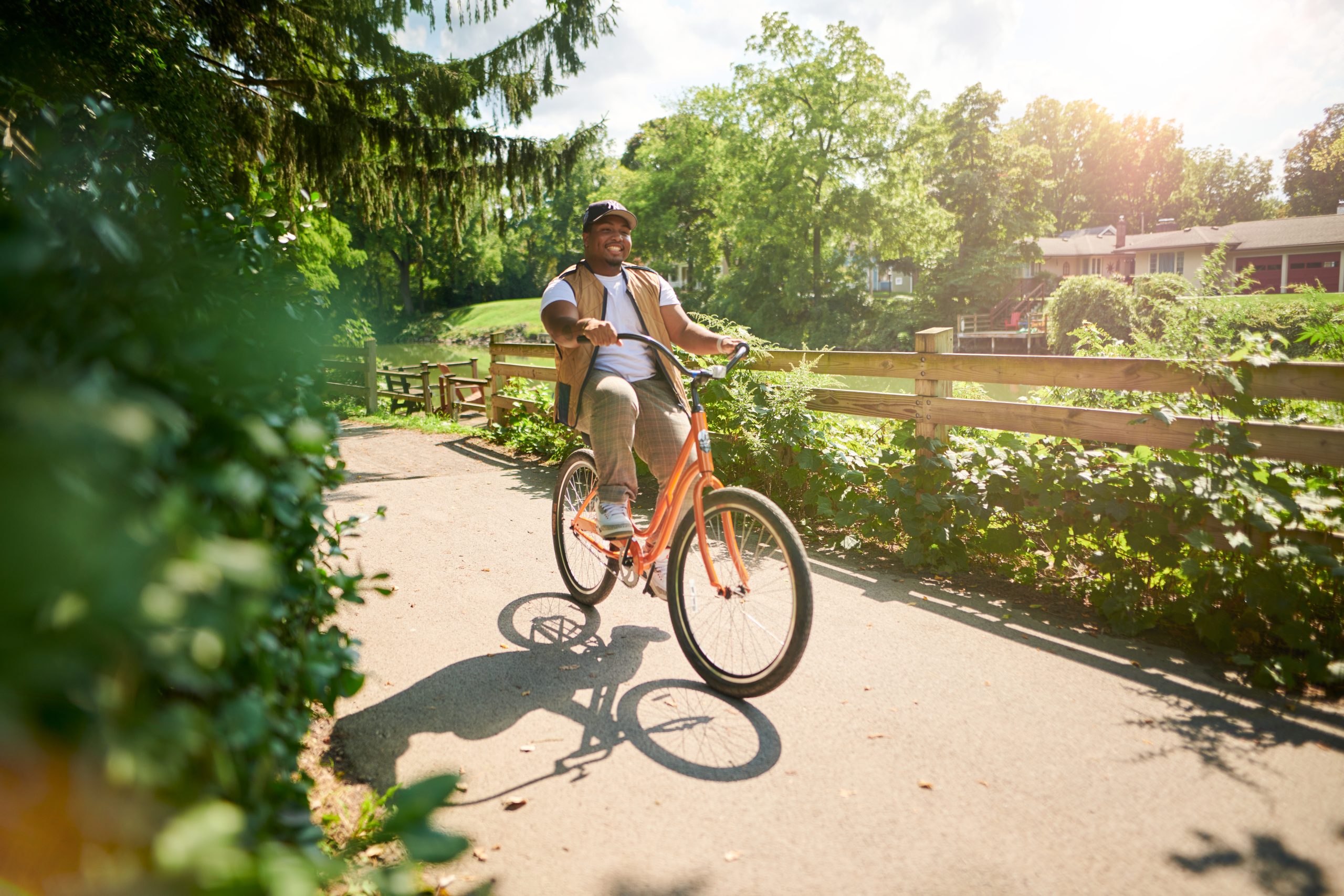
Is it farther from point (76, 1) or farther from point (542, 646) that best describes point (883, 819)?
point (76, 1)

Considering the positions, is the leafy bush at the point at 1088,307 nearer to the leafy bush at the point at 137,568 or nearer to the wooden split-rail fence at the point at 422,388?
the wooden split-rail fence at the point at 422,388

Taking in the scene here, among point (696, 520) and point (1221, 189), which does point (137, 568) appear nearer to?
point (696, 520)

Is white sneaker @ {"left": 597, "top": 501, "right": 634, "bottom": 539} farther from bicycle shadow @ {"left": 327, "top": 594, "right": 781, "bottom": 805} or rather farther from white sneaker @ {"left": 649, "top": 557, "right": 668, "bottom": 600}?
bicycle shadow @ {"left": 327, "top": 594, "right": 781, "bottom": 805}

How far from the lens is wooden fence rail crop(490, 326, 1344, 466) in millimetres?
3711

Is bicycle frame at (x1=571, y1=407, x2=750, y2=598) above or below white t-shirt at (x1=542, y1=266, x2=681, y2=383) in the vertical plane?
below

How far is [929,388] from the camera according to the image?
541 centimetres

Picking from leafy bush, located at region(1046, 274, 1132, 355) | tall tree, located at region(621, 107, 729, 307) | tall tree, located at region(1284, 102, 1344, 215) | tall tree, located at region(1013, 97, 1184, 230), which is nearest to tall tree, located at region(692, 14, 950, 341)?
tall tree, located at region(621, 107, 729, 307)

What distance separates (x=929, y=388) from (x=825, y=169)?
114 ft

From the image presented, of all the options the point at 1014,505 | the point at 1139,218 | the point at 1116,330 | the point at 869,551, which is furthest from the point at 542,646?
the point at 1139,218

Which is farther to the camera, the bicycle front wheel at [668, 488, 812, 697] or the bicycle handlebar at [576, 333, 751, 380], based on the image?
the bicycle handlebar at [576, 333, 751, 380]

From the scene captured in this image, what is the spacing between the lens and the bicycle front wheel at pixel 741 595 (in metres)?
3.13

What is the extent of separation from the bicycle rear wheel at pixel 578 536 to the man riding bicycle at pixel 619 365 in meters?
0.29

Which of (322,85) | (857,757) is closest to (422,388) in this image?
(322,85)

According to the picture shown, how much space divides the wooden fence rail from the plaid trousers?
6.58ft
